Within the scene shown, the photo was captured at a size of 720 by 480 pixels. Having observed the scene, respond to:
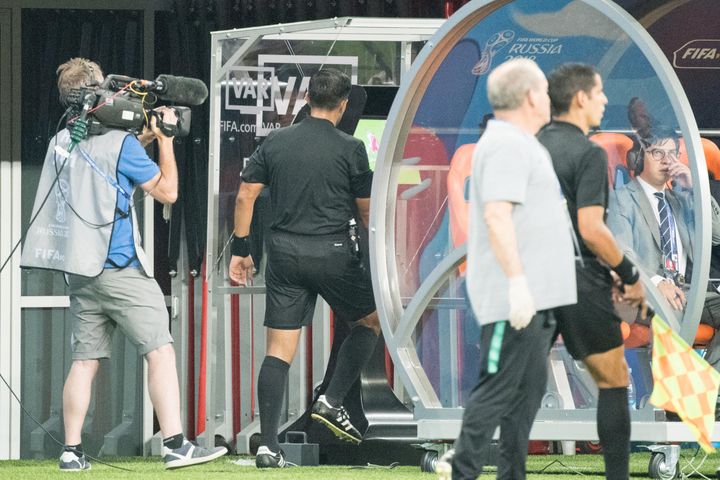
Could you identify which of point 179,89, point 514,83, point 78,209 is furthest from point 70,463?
point 514,83

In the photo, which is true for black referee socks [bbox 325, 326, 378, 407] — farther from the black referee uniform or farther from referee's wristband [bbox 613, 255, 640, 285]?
referee's wristband [bbox 613, 255, 640, 285]

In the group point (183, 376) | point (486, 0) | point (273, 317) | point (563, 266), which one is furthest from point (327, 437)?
point (563, 266)

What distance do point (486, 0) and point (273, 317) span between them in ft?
6.10

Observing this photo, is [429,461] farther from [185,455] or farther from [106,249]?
[106,249]

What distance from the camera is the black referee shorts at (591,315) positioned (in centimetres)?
546

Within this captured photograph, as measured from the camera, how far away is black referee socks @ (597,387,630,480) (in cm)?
550

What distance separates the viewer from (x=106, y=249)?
6.97 metres

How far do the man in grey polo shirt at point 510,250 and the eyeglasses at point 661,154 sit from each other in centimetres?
156

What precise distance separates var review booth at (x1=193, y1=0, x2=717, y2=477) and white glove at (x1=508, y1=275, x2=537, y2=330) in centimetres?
174

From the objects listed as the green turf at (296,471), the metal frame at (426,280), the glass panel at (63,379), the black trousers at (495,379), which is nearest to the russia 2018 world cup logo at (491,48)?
the metal frame at (426,280)

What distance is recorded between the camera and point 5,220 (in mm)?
9391

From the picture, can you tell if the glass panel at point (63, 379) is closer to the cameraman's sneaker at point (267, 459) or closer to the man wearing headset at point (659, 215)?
the cameraman's sneaker at point (267, 459)

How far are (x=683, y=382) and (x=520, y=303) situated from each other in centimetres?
122

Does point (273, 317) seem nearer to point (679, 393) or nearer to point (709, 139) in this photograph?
point (679, 393)
